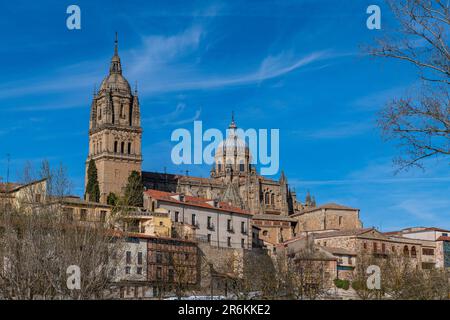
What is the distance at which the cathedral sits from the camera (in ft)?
337

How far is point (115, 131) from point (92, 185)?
14.1 m

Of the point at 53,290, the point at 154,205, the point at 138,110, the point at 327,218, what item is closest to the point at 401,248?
the point at 327,218

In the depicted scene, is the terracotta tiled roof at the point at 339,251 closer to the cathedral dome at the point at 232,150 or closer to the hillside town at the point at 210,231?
the hillside town at the point at 210,231

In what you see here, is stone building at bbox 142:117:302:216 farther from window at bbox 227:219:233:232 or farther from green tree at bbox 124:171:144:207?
window at bbox 227:219:233:232

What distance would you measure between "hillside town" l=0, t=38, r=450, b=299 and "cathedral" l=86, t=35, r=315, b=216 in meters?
0.18

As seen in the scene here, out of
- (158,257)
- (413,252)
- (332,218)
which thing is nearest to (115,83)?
(332,218)

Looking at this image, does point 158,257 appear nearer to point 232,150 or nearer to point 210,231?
point 210,231

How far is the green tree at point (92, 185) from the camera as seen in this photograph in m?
89.2

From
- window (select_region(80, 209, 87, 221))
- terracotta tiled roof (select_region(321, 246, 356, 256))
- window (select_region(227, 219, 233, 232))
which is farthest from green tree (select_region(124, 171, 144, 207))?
terracotta tiled roof (select_region(321, 246, 356, 256))

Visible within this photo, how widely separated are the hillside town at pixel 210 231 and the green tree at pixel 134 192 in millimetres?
193

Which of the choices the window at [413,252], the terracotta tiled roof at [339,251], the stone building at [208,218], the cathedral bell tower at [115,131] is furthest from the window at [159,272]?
the cathedral bell tower at [115,131]
